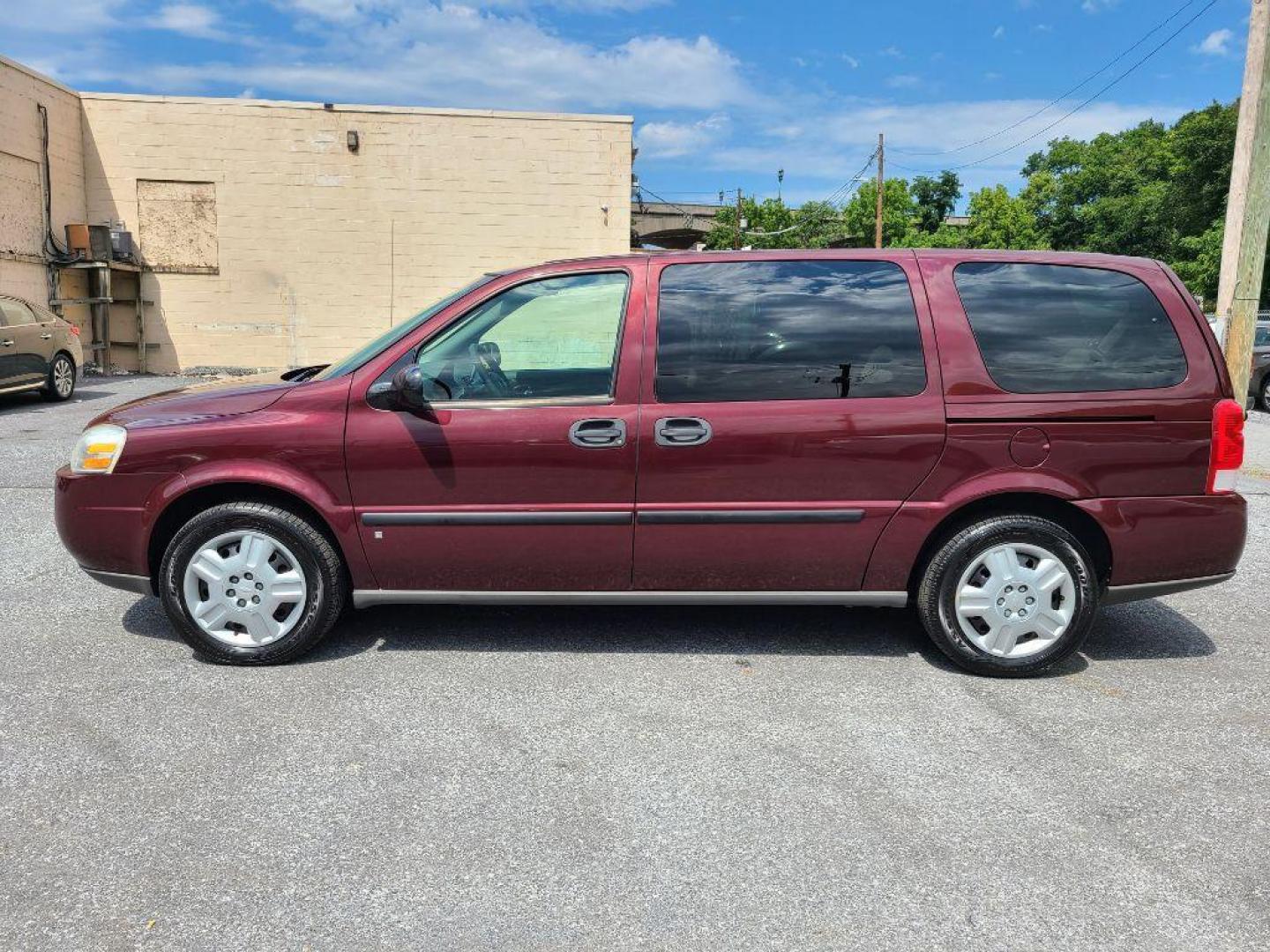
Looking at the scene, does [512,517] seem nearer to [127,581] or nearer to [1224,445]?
[127,581]

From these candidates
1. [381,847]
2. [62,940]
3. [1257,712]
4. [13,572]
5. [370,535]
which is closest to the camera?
[62,940]

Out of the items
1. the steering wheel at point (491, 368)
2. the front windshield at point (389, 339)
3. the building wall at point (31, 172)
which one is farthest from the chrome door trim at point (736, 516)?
the building wall at point (31, 172)

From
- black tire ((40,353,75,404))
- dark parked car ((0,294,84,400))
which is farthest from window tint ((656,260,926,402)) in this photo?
black tire ((40,353,75,404))

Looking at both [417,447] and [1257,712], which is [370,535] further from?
[1257,712]

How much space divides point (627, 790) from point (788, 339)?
1.95 meters

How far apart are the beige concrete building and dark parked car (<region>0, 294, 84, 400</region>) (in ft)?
20.6

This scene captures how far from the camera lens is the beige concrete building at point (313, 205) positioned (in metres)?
20.4

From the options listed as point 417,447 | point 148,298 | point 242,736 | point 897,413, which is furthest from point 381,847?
point 148,298

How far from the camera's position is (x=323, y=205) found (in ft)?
68.1

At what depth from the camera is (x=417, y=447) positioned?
4090mm

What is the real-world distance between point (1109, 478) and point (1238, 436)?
1.86ft

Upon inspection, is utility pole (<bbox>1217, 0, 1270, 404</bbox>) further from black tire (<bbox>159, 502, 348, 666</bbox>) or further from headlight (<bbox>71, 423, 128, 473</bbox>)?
headlight (<bbox>71, 423, 128, 473</bbox>)

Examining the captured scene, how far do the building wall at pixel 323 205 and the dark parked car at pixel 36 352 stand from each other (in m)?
6.26

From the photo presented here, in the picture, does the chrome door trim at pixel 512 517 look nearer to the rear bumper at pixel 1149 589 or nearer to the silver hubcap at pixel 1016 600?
the silver hubcap at pixel 1016 600
